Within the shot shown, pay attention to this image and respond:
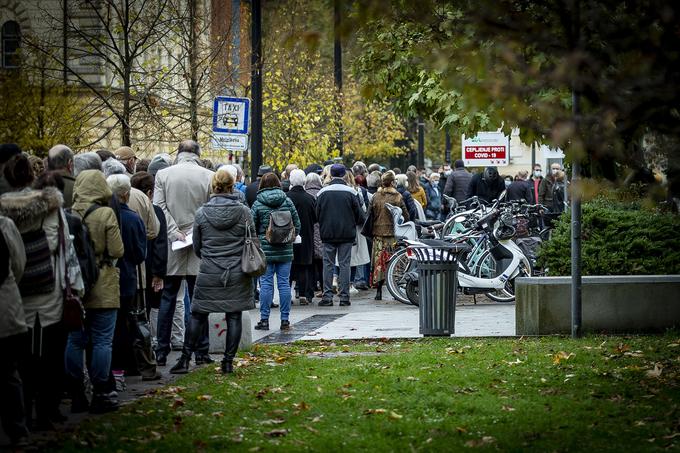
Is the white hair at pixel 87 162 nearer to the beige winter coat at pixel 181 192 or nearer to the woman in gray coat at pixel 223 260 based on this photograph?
the woman in gray coat at pixel 223 260

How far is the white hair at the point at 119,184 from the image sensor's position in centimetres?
1080

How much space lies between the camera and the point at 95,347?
387 inches

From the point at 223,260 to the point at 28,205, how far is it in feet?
11.3

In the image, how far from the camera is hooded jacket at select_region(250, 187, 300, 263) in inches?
651

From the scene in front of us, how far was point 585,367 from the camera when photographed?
11812 millimetres

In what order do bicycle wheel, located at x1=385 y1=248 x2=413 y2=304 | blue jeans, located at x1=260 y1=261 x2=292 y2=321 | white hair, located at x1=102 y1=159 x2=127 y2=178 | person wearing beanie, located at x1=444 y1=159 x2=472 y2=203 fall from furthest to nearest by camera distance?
person wearing beanie, located at x1=444 y1=159 x2=472 y2=203 → bicycle wheel, located at x1=385 y1=248 x2=413 y2=304 → blue jeans, located at x1=260 y1=261 x2=292 y2=321 → white hair, located at x1=102 y1=159 x2=127 y2=178

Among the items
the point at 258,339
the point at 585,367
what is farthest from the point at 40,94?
the point at 585,367

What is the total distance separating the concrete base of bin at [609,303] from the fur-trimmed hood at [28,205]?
6.92 meters

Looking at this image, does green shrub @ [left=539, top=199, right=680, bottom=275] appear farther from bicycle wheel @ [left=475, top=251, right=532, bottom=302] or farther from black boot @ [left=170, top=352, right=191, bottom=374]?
black boot @ [left=170, top=352, right=191, bottom=374]

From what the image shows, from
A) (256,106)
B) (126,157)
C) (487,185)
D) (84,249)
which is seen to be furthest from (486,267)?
(84,249)

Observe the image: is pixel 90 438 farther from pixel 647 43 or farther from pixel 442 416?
pixel 647 43

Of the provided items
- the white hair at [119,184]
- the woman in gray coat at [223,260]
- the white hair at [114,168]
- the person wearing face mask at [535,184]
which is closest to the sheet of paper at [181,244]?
the woman in gray coat at [223,260]

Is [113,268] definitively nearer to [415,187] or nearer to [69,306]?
[69,306]

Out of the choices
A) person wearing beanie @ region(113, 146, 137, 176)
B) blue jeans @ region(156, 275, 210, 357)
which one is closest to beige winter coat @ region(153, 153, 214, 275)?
person wearing beanie @ region(113, 146, 137, 176)
